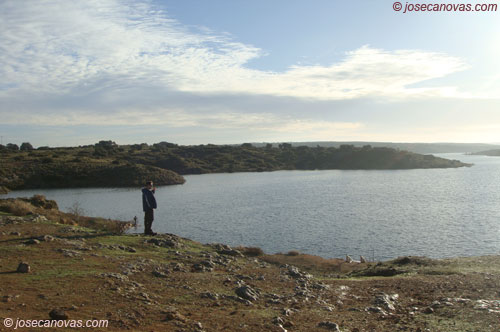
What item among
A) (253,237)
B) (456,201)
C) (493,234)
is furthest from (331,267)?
(456,201)

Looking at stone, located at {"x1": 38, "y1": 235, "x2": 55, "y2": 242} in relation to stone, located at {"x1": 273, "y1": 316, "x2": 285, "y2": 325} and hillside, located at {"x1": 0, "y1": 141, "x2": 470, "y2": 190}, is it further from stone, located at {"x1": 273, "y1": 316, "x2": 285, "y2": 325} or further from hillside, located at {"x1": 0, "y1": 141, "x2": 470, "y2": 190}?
hillside, located at {"x1": 0, "y1": 141, "x2": 470, "y2": 190}

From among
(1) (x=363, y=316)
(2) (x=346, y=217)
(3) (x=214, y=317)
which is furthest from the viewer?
(2) (x=346, y=217)

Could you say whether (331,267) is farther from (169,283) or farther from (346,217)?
(346,217)

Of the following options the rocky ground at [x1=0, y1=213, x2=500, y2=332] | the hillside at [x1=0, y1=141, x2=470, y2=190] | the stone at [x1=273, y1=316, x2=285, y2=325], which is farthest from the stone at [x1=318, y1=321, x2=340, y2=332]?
the hillside at [x1=0, y1=141, x2=470, y2=190]

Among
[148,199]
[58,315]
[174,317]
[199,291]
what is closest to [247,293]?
[199,291]

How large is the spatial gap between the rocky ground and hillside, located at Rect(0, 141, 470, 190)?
80.3 meters

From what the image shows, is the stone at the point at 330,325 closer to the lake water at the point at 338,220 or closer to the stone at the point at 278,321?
the stone at the point at 278,321

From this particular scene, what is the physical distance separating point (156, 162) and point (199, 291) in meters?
129

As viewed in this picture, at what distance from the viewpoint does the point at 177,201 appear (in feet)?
202

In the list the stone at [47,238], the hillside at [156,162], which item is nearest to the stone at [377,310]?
the stone at [47,238]

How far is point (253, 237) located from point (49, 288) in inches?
968

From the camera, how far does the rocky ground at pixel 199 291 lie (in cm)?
949

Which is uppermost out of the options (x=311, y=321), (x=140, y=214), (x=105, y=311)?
(x=105, y=311)

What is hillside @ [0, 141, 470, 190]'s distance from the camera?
93.4 meters
